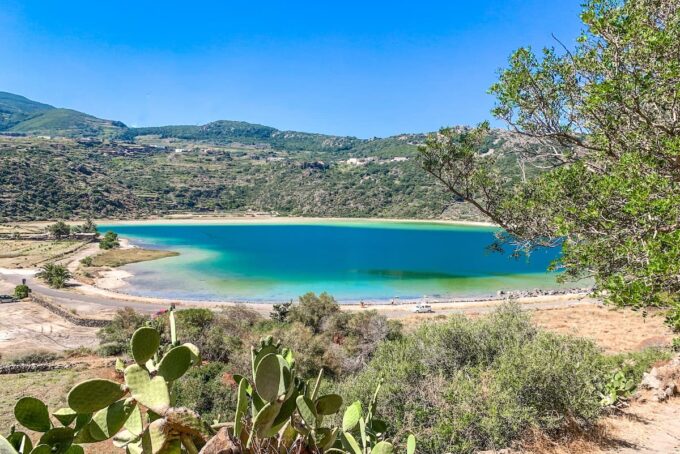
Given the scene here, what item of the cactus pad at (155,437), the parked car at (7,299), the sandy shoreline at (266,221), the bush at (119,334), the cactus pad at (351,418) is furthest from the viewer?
the sandy shoreline at (266,221)

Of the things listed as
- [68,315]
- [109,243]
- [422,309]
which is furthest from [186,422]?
[109,243]

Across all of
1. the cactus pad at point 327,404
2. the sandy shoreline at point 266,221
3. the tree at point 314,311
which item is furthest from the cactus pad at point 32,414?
the sandy shoreline at point 266,221

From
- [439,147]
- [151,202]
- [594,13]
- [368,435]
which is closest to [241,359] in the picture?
[439,147]

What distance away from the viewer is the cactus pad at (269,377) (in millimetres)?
2266

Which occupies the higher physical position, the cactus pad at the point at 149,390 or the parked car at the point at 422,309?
the cactus pad at the point at 149,390

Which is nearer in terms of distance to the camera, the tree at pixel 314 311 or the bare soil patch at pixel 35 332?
the tree at pixel 314 311

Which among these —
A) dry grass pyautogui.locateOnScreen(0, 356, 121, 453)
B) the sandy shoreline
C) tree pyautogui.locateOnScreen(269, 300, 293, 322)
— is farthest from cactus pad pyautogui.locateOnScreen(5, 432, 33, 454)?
the sandy shoreline

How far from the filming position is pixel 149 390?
223 cm

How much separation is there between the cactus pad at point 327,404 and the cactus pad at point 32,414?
1.60 m

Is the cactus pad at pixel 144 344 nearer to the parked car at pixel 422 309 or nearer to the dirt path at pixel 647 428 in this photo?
the dirt path at pixel 647 428

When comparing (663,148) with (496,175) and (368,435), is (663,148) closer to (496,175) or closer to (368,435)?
(496,175)

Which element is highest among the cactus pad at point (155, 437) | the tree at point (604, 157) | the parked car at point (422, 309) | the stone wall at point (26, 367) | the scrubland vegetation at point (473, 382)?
the tree at point (604, 157)

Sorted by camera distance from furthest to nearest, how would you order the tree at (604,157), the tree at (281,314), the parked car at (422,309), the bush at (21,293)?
the bush at (21,293), the parked car at (422,309), the tree at (281,314), the tree at (604,157)

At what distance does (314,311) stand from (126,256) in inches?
2001
